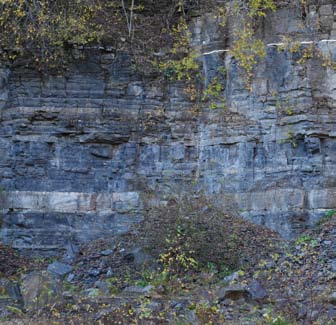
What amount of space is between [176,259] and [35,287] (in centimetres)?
244

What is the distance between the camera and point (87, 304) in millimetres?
11688

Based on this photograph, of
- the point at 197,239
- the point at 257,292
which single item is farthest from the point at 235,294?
the point at 197,239

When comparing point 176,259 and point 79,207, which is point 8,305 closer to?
point 176,259

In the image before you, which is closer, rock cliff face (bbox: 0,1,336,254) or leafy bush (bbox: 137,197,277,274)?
leafy bush (bbox: 137,197,277,274)

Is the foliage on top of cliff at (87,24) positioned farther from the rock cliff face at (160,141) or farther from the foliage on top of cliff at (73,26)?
the rock cliff face at (160,141)

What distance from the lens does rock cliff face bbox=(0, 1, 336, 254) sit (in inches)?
612

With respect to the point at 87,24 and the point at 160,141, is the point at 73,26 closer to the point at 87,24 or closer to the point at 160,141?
the point at 87,24

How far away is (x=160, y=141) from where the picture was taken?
1653cm

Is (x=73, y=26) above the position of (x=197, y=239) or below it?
above

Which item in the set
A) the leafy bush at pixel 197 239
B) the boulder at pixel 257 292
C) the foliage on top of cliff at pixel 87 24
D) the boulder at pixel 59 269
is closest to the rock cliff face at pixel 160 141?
the foliage on top of cliff at pixel 87 24

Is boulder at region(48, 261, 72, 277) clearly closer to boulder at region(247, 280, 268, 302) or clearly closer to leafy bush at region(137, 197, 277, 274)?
leafy bush at region(137, 197, 277, 274)

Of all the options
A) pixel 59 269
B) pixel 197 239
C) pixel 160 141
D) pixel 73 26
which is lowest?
pixel 59 269

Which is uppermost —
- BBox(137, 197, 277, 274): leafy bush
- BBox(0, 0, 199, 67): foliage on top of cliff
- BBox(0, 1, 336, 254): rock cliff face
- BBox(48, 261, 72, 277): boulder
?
BBox(0, 0, 199, 67): foliage on top of cliff

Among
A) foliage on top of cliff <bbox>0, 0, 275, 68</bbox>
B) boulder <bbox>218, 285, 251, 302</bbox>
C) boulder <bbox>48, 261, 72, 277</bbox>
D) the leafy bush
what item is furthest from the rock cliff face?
boulder <bbox>218, 285, 251, 302</bbox>
